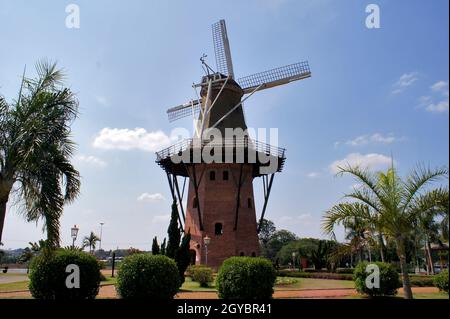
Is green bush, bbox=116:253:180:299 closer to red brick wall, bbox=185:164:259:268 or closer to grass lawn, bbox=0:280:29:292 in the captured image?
grass lawn, bbox=0:280:29:292

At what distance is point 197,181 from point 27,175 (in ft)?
60.8

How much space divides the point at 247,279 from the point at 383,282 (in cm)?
567

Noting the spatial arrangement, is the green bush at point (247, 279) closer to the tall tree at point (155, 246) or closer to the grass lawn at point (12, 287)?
the tall tree at point (155, 246)

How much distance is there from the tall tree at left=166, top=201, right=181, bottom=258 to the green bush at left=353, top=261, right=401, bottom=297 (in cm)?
845

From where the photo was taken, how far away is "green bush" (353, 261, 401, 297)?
45.3 ft

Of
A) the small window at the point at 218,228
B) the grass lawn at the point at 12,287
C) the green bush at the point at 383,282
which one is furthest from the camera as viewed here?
the small window at the point at 218,228

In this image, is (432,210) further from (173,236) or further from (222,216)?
(222,216)

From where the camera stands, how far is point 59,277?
35.2 ft

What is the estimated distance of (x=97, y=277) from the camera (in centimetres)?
1148

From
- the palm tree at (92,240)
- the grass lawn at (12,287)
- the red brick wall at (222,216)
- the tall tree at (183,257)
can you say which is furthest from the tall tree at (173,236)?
the palm tree at (92,240)

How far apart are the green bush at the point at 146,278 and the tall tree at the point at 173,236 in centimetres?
648

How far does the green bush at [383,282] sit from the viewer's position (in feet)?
45.3
